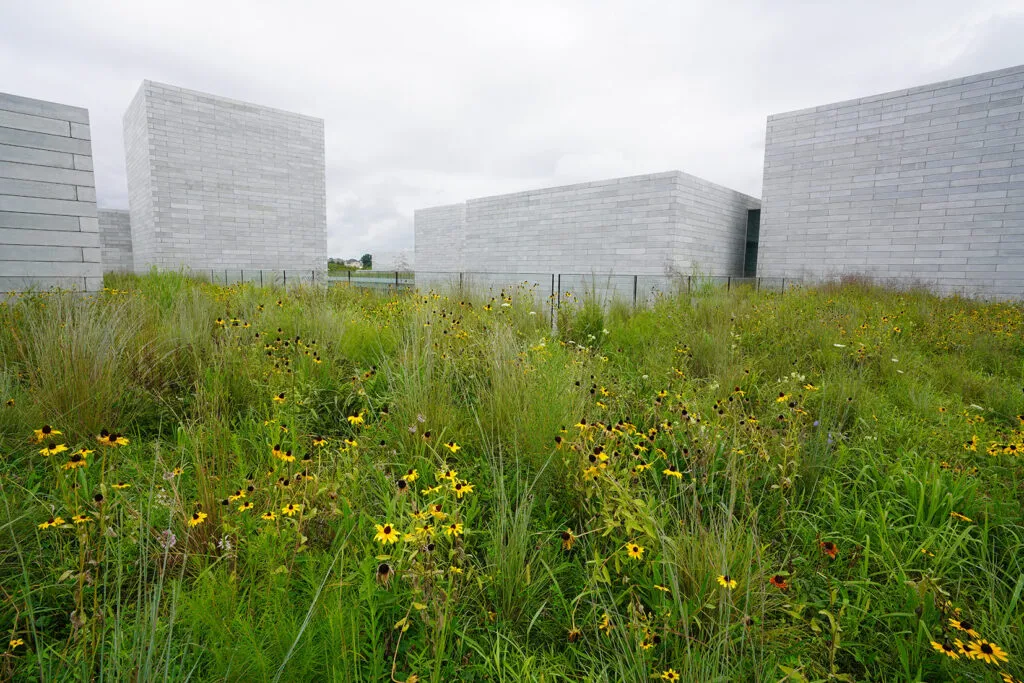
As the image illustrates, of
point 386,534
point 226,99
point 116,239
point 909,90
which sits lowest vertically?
point 386,534

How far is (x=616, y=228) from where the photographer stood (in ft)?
41.9

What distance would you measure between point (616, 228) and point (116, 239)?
16.0 m


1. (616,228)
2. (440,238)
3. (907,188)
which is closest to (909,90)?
(907,188)

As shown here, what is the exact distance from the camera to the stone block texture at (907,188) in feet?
30.7

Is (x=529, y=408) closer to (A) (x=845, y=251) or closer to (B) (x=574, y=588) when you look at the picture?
(B) (x=574, y=588)

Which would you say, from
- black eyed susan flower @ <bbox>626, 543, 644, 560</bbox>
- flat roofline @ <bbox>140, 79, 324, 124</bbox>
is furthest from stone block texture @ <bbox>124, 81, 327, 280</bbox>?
black eyed susan flower @ <bbox>626, 543, 644, 560</bbox>

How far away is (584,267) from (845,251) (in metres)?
6.67

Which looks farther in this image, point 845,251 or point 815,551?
point 845,251

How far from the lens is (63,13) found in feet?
18.3

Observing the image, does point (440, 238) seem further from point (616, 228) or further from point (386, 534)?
point (386, 534)

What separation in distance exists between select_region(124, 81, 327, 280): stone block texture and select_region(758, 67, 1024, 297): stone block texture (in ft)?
45.2

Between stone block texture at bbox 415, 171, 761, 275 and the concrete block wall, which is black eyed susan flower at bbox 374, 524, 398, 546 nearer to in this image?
stone block texture at bbox 415, 171, 761, 275

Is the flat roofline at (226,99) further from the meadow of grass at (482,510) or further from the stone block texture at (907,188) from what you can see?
the stone block texture at (907,188)

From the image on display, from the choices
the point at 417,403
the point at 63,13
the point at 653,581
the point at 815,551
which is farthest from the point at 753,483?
the point at 63,13
